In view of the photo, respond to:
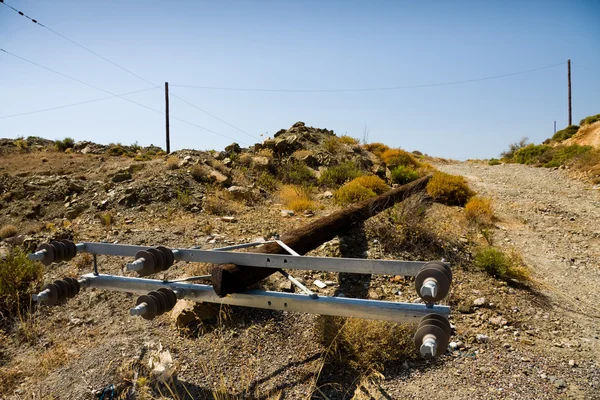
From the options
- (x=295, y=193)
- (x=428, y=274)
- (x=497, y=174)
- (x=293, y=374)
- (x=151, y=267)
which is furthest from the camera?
(x=497, y=174)

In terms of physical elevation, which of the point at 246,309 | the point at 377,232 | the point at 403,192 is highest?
the point at 403,192

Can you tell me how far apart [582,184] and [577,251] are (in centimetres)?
728

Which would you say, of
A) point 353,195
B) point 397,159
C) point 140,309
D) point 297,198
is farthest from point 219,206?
point 397,159

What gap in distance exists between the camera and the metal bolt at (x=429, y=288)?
223 centimetres

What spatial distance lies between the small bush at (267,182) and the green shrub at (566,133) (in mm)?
20628

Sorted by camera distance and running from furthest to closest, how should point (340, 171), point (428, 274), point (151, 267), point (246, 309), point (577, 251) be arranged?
point (340, 171), point (577, 251), point (246, 309), point (151, 267), point (428, 274)

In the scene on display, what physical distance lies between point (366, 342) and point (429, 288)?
205 centimetres

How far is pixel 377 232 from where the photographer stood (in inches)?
271

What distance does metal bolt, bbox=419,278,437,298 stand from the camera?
2.23m

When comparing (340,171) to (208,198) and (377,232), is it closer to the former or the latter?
(208,198)

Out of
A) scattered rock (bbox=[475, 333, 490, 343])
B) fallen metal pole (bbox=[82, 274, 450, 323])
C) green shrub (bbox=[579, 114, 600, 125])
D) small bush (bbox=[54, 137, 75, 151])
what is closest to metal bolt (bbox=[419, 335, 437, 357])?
fallen metal pole (bbox=[82, 274, 450, 323])

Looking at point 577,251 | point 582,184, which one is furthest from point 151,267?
point 582,184

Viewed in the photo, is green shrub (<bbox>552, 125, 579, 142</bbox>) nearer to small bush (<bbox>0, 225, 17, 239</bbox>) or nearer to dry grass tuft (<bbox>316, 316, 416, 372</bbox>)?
dry grass tuft (<bbox>316, 316, 416, 372</bbox>)

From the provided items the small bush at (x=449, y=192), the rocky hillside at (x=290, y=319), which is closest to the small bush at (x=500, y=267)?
the rocky hillside at (x=290, y=319)
